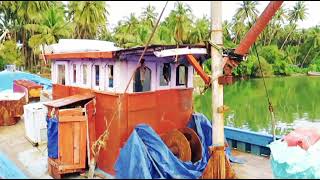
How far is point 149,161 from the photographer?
6656 mm

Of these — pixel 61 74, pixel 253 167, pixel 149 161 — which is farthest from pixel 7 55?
pixel 253 167

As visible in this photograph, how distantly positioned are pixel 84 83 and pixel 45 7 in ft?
127

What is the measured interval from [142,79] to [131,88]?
1.18 feet

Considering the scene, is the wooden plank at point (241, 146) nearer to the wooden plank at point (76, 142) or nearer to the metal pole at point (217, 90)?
the metal pole at point (217, 90)

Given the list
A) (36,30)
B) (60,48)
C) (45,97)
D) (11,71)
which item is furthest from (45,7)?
(60,48)

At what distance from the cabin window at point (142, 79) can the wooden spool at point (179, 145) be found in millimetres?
1126

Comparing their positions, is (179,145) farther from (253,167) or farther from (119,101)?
(253,167)

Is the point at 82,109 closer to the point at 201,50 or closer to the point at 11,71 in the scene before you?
the point at 201,50

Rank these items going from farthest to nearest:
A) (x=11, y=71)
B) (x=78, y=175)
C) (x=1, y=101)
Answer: (x=11, y=71) → (x=1, y=101) → (x=78, y=175)

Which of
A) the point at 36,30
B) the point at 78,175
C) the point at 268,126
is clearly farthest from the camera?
the point at 36,30

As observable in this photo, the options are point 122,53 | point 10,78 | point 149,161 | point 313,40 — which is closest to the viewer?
point 149,161

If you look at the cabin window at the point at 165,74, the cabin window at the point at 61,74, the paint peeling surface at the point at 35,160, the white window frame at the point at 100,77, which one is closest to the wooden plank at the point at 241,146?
the cabin window at the point at 165,74

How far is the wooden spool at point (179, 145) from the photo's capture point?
739cm

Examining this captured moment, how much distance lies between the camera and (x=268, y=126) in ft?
60.0
